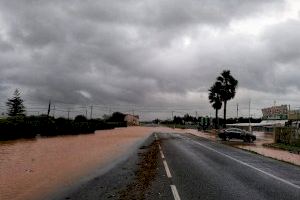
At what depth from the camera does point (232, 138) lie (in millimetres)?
61594

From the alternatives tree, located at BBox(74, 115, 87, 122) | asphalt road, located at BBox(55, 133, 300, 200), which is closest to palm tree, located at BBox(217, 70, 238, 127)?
tree, located at BBox(74, 115, 87, 122)

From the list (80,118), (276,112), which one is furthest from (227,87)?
(80,118)

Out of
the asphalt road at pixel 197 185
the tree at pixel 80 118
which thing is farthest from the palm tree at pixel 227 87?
Answer: the asphalt road at pixel 197 185

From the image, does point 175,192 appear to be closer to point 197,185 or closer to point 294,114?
point 197,185

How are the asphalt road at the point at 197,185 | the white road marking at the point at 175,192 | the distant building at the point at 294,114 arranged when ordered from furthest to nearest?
the distant building at the point at 294,114
the asphalt road at the point at 197,185
the white road marking at the point at 175,192

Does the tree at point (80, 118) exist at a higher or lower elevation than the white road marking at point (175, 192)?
higher

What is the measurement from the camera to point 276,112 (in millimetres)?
75250

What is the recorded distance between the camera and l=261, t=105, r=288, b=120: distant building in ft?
233

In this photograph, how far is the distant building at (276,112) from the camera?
70.9 meters

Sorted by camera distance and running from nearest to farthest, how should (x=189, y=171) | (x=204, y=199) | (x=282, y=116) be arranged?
(x=204, y=199), (x=189, y=171), (x=282, y=116)

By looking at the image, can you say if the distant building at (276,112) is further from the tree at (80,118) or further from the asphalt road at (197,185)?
the tree at (80,118)

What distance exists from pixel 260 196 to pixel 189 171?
644 centimetres

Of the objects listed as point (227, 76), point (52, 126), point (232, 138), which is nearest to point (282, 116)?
point (232, 138)

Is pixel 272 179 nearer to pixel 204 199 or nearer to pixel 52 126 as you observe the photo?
pixel 204 199
